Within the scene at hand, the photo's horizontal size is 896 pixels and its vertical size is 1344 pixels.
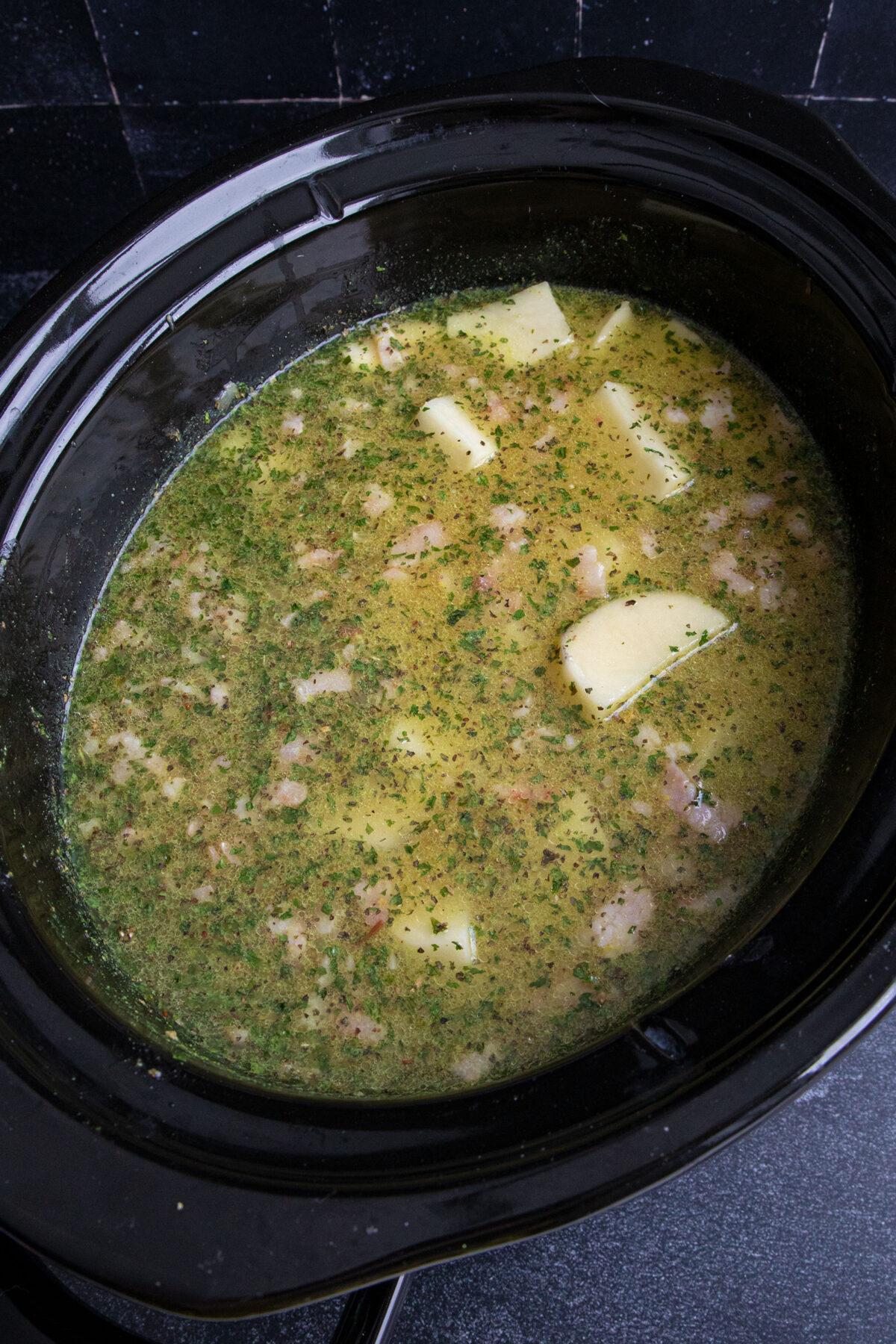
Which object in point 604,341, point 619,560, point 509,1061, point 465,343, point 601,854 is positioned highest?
point 465,343

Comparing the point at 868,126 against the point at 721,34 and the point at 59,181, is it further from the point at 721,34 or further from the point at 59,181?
the point at 59,181

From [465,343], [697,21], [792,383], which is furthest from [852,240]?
[697,21]

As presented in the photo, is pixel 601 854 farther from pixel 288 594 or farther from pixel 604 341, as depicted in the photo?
pixel 604 341

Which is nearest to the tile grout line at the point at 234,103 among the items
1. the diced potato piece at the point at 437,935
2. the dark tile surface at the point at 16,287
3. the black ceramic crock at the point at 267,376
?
the dark tile surface at the point at 16,287

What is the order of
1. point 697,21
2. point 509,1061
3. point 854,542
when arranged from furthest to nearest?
point 697,21 < point 854,542 < point 509,1061

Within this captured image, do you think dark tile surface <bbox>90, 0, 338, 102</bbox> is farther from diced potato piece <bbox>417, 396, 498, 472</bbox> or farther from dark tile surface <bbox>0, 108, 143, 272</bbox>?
diced potato piece <bbox>417, 396, 498, 472</bbox>

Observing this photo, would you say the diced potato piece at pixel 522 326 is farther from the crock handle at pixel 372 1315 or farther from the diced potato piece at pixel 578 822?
the crock handle at pixel 372 1315
